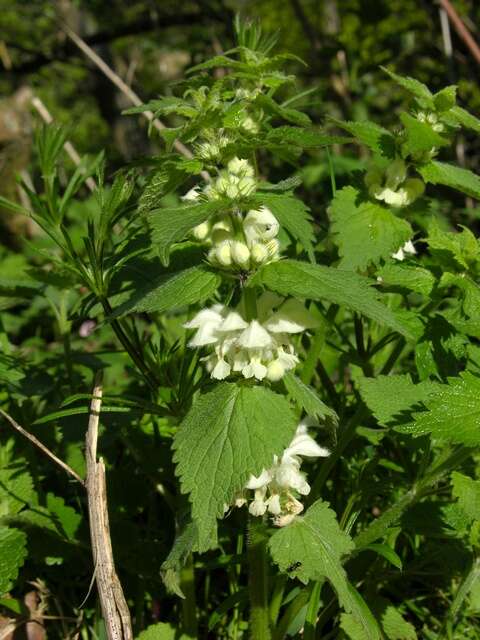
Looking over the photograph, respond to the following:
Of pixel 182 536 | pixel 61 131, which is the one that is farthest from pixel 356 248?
pixel 61 131

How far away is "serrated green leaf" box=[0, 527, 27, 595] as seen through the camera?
129cm

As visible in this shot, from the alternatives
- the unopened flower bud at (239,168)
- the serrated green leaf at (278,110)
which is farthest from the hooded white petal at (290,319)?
the serrated green leaf at (278,110)

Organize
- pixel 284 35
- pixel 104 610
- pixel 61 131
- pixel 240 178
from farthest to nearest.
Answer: pixel 284 35, pixel 61 131, pixel 104 610, pixel 240 178

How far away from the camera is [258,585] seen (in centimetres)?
128

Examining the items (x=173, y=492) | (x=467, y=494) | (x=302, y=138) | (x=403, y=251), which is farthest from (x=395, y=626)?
(x=302, y=138)

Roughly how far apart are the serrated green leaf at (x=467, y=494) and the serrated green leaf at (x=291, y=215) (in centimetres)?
46

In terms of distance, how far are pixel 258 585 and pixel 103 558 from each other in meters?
0.28

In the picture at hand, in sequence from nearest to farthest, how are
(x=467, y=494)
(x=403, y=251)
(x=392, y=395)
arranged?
1. (x=467, y=494)
2. (x=392, y=395)
3. (x=403, y=251)

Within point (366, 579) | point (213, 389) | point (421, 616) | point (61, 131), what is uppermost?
point (61, 131)

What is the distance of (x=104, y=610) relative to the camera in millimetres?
1153

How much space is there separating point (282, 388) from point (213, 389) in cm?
14

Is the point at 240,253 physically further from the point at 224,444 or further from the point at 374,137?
the point at 374,137

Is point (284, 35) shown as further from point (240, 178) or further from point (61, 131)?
point (240, 178)

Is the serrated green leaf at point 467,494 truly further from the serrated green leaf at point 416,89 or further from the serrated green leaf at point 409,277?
the serrated green leaf at point 416,89
